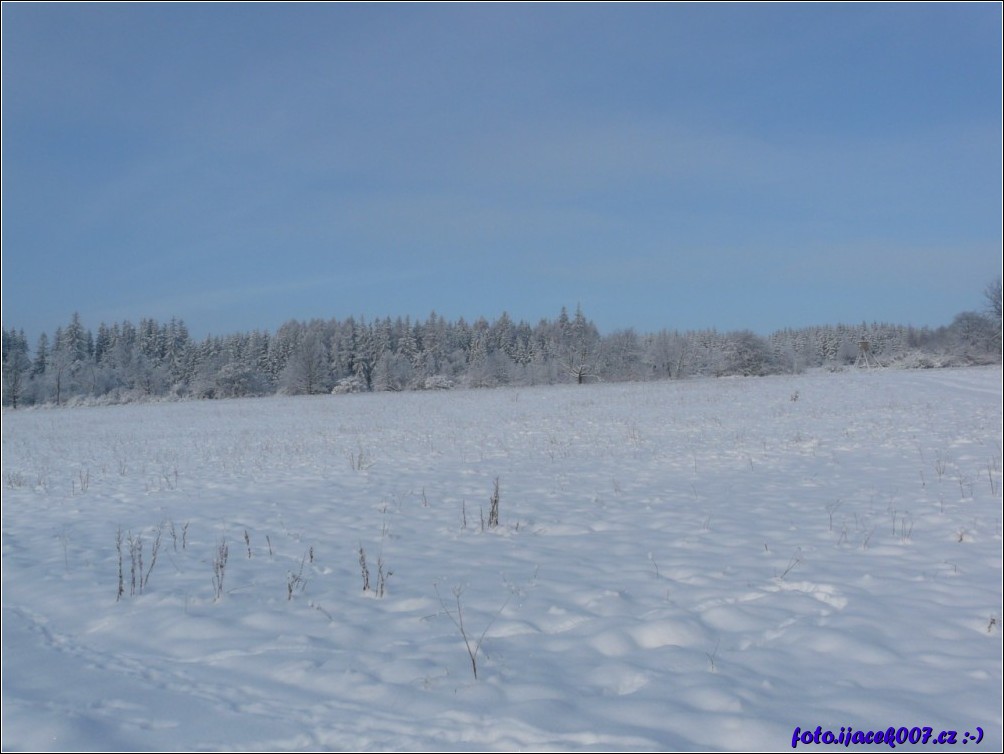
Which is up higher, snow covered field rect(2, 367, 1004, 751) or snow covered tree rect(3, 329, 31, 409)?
snow covered tree rect(3, 329, 31, 409)

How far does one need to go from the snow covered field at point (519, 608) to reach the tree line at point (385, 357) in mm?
65554

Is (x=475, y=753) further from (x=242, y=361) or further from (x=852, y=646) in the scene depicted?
(x=242, y=361)

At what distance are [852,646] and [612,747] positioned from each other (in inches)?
82.1

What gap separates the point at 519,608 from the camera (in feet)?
16.5

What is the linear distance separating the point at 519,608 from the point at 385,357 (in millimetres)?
76579

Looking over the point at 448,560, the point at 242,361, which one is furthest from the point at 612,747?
the point at 242,361

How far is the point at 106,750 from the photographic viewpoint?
3.25m

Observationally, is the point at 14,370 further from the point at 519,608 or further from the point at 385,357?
the point at 519,608

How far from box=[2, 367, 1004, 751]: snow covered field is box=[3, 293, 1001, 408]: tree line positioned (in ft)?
215

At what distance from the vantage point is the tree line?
7194 cm

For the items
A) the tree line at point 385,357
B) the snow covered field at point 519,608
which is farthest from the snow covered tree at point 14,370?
the snow covered field at point 519,608

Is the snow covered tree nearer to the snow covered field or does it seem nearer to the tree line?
the tree line

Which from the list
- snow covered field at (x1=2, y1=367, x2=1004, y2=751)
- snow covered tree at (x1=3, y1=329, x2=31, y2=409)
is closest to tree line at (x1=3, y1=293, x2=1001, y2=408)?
snow covered tree at (x1=3, y1=329, x2=31, y2=409)

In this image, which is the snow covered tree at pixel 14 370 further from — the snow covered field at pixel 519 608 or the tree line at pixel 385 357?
the snow covered field at pixel 519 608
